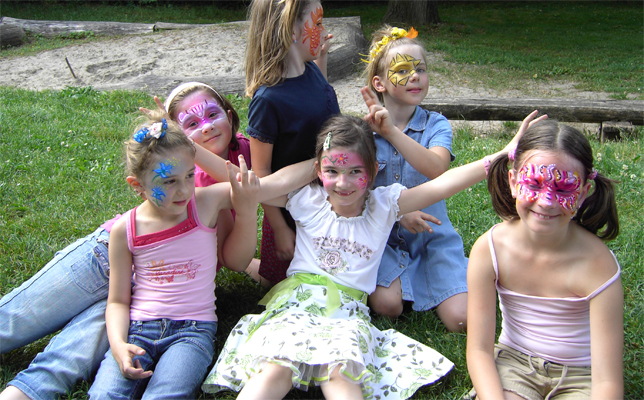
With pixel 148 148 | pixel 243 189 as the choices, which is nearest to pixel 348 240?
pixel 243 189

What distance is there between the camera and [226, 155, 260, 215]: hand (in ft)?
8.19

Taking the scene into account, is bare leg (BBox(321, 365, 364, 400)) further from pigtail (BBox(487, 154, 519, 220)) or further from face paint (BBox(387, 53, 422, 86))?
A: face paint (BBox(387, 53, 422, 86))

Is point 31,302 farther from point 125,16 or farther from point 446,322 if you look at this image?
point 125,16

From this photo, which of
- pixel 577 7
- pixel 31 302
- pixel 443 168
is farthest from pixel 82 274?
pixel 577 7

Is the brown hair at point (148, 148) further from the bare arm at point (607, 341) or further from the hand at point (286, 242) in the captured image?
the bare arm at point (607, 341)

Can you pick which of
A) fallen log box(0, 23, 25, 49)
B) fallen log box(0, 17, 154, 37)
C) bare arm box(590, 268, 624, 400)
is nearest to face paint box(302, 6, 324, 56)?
bare arm box(590, 268, 624, 400)

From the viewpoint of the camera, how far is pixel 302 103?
2.84 metres

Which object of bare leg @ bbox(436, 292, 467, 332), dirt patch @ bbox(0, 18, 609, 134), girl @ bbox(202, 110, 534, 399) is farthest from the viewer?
dirt patch @ bbox(0, 18, 609, 134)

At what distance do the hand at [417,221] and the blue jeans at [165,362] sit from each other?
115 centimetres

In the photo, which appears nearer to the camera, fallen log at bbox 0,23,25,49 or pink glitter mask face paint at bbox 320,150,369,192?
pink glitter mask face paint at bbox 320,150,369,192

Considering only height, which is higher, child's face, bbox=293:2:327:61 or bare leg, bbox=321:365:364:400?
child's face, bbox=293:2:327:61

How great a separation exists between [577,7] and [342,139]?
17.3m

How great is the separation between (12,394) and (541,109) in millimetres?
5514

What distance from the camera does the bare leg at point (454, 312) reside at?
2.83 m
